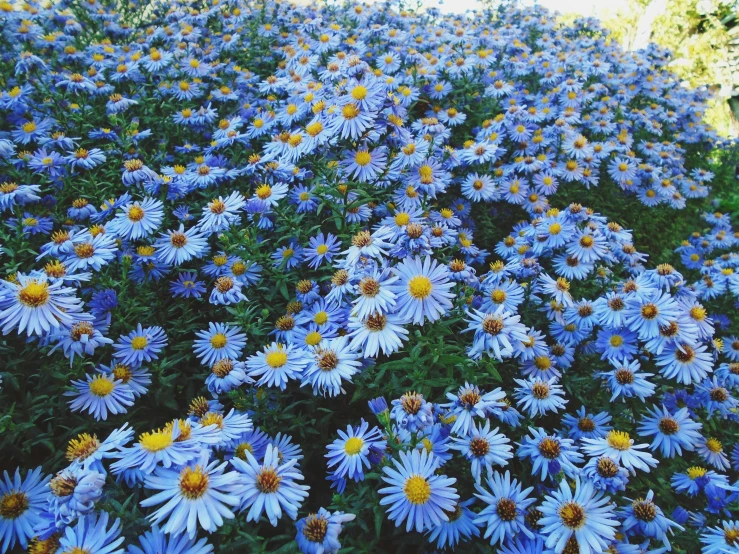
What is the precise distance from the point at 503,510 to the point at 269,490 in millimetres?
752

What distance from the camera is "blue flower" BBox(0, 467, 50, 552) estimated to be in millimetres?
1520

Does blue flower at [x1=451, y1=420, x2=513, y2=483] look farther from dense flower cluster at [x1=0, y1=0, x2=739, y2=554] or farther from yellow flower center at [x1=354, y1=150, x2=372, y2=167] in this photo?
yellow flower center at [x1=354, y1=150, x2=372, y2=167]

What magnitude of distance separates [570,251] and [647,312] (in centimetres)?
64

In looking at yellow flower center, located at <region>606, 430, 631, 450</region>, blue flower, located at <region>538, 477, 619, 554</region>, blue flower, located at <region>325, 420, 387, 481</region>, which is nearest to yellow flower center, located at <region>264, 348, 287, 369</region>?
blue flower, located at <region>325, 420, 387, 481</region>

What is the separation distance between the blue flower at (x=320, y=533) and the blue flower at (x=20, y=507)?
86cm

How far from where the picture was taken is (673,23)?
8.49 m

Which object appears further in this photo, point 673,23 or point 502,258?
point 673,23

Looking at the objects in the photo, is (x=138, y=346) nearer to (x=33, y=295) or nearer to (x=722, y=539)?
(x=33, y=295)

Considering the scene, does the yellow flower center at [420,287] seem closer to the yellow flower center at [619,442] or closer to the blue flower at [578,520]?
the blue flower at [578,520]

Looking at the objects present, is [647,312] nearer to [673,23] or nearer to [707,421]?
[707,421]

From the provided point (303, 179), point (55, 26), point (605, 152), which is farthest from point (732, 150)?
point (55, 26)

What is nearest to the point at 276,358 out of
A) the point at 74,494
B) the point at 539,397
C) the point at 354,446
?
the point at 354,446

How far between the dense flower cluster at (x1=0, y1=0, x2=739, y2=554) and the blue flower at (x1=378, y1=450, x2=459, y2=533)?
0.04ft

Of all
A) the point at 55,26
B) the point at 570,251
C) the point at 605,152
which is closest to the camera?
the point at 570,251
